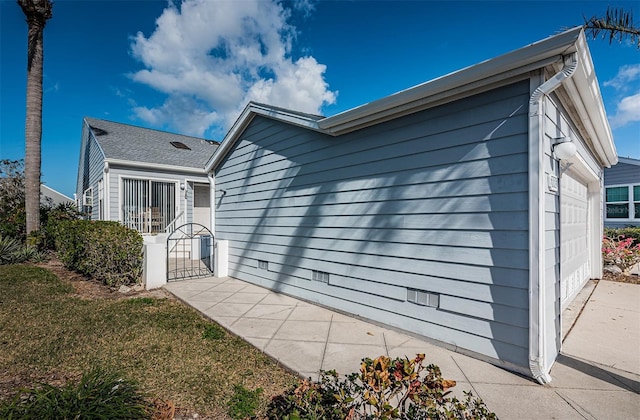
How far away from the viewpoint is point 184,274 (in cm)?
748

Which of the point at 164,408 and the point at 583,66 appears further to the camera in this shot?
the point at 583,66

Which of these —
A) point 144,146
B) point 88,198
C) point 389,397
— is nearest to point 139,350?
point 389,397

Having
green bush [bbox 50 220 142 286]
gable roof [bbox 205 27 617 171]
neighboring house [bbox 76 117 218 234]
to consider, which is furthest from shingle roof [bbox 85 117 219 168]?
gable roof [bbox 205 27 617 171]

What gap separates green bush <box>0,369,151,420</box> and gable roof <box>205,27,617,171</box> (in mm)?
3821

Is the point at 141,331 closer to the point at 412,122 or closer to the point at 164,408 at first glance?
the point at 164,408

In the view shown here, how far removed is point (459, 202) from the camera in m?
3.25

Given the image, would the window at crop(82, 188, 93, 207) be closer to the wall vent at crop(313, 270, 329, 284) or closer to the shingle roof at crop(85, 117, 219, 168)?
the shingle roof at crop(85, 117, 219, 168)

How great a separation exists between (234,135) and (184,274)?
376cm

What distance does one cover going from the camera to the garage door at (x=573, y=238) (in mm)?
4422

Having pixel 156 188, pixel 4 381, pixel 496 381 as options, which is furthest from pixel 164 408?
pixel 156 188

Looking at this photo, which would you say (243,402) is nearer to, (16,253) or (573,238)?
(573,238)

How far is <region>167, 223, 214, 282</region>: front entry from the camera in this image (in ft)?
24.7

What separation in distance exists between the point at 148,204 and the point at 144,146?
260cm

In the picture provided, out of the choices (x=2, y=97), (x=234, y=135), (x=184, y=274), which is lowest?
(x=184, y=274)
